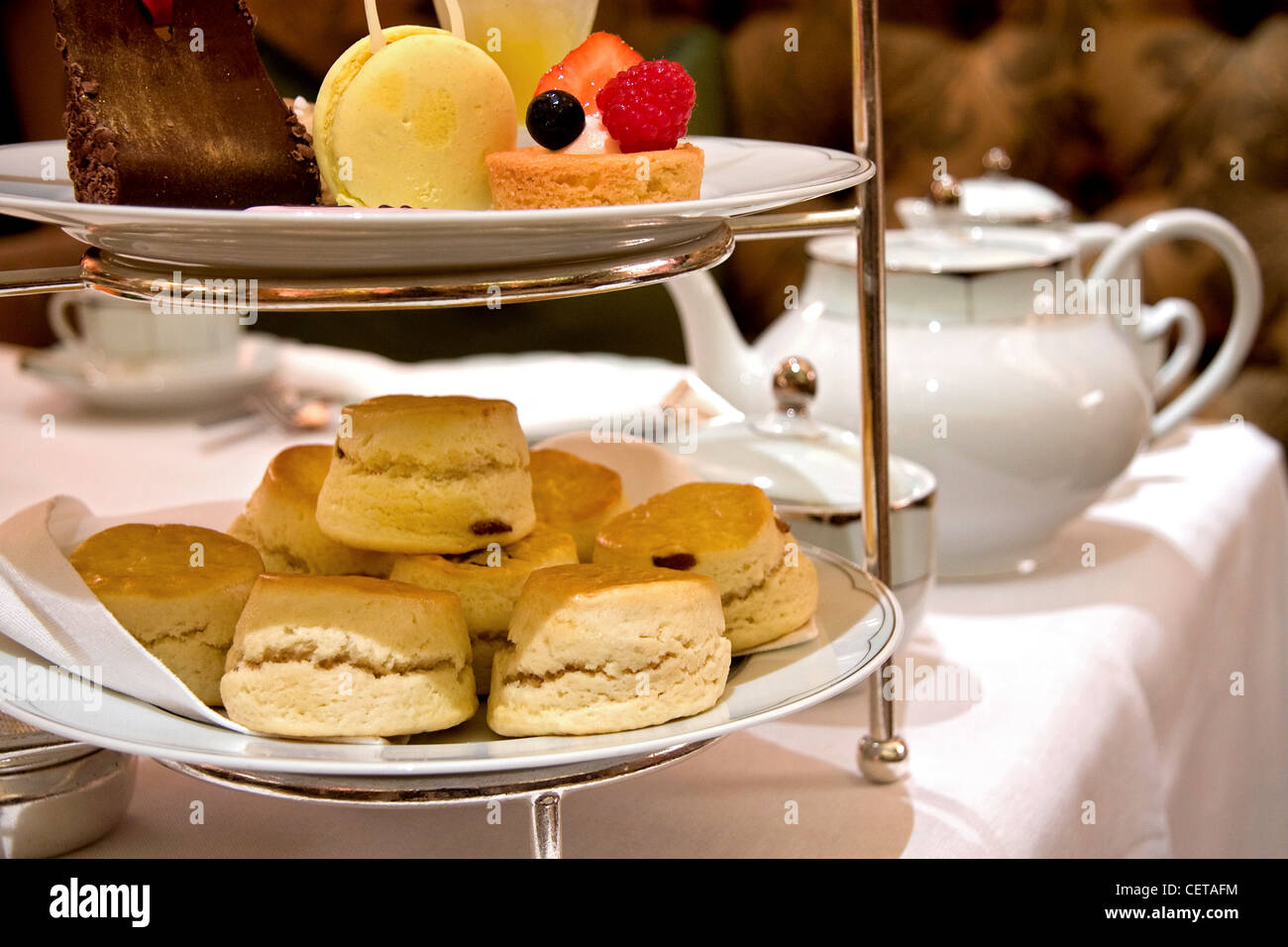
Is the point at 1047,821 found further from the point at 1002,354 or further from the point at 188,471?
the point at 188,471

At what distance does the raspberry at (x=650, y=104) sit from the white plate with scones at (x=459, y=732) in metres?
0.19

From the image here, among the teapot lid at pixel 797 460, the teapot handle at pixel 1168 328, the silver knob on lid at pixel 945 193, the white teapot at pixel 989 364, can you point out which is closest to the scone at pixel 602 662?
the teapot lid at pixel 797 460

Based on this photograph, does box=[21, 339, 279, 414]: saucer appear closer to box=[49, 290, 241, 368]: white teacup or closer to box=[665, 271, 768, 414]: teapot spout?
box=[49, 290, 241, 368]: white teacup

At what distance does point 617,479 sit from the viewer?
0.57m

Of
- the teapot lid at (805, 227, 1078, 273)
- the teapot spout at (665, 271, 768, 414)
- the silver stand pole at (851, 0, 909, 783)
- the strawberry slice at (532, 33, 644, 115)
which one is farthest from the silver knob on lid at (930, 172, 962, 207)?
the strawberry slice at (532, 33, 644, 115)

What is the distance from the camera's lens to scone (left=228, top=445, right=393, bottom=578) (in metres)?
0.50

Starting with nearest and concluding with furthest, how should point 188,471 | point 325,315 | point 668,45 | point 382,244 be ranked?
point 382,244 → point 188,471 → point 668,45 → point 325,315

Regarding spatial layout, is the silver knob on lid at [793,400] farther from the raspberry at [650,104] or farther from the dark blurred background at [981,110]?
the dark blurred background at [981,110]

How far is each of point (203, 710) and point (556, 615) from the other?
0.39 ft

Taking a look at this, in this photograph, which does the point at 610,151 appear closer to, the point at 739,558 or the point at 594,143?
the point at 594,143

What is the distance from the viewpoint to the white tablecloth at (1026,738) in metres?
0.55

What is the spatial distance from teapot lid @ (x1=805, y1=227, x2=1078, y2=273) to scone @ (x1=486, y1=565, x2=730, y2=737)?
0.42m

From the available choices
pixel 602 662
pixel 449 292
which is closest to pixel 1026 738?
pixel 602 662
